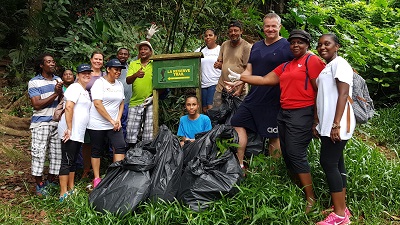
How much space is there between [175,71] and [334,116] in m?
2.38

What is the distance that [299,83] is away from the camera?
3.75 metres

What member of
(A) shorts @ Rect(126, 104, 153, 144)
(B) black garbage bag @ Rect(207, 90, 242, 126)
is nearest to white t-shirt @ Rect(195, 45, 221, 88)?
(B) black garbage bag @ Rect(207, 90, 242, 126)

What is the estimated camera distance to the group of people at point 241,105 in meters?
3.52

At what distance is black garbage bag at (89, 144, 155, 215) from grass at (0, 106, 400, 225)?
0.27 ft

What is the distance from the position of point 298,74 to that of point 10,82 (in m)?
7.14

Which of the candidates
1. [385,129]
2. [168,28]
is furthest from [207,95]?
[168,28]

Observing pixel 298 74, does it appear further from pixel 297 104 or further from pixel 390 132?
pixel 390 132

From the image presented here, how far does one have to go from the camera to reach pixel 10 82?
8727 mm

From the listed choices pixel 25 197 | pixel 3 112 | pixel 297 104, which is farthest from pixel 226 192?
pixel 3 112

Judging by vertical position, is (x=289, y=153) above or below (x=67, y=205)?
above

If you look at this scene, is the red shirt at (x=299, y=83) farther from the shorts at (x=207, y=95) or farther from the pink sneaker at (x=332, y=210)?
the shorts at (x=207, y=95)

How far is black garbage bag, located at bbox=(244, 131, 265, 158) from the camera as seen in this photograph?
4.79 meters

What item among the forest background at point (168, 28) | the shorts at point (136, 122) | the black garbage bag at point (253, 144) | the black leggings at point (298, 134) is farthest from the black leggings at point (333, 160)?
the forest background at point (168, 28)

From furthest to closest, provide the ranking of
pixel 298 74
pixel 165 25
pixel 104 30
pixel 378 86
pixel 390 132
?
1. pixel 165 25
2. pixel 104 30
3. pixel 378 86
4. pixel 390 132
5. pixel 298 74
